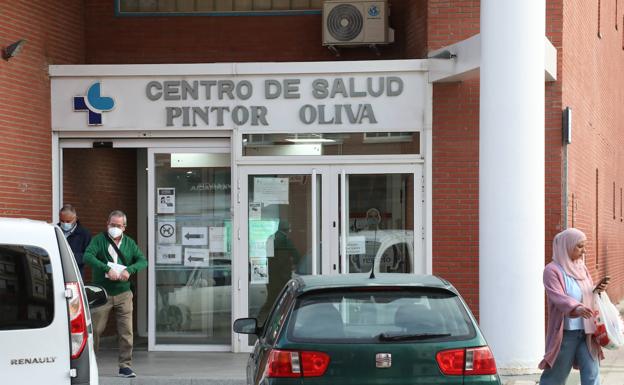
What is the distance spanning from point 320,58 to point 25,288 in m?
10.1

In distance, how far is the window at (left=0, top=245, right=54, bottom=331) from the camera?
6527mm

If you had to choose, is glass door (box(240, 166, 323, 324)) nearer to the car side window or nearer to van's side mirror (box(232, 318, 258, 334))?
van's side mirror (box(232, 318, 258, 334))

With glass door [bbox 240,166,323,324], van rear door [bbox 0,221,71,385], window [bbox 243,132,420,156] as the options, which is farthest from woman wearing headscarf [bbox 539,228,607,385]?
glass door [bbox 240,166,323,324]

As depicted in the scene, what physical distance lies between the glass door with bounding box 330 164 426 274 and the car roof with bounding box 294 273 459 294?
667cm

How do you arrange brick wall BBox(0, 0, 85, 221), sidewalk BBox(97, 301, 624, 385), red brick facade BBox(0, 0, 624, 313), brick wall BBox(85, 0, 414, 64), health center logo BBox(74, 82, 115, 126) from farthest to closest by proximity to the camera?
brick wall BBox(85, 0, 414, 64)
health center logo BBox(74, 82, 115, 126)
red brick facade BBox(0, 0, 624, 313)
brick wall BBox(0, 0, 85, 221)
sidewalk BBox(97, 301, 624, 385)

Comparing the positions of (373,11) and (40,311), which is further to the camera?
(373,11)

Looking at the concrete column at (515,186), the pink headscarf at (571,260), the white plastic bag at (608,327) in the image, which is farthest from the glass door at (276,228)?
the white plastic bag at (608,327)

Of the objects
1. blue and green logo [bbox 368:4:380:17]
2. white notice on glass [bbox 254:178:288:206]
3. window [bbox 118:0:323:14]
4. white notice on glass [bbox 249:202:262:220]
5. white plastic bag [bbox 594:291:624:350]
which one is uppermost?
window [bbox 118:0:323:14]

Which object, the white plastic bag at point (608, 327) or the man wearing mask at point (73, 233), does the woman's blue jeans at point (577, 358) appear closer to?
the white plastic bag at point (608, 327)

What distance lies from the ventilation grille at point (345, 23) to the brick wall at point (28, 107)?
387 cm

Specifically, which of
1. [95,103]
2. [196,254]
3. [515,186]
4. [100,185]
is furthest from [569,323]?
[100,185]

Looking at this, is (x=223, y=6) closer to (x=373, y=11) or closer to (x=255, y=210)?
(x=373, y=11)

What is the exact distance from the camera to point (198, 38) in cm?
1628

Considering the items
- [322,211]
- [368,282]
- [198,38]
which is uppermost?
[198,38]
